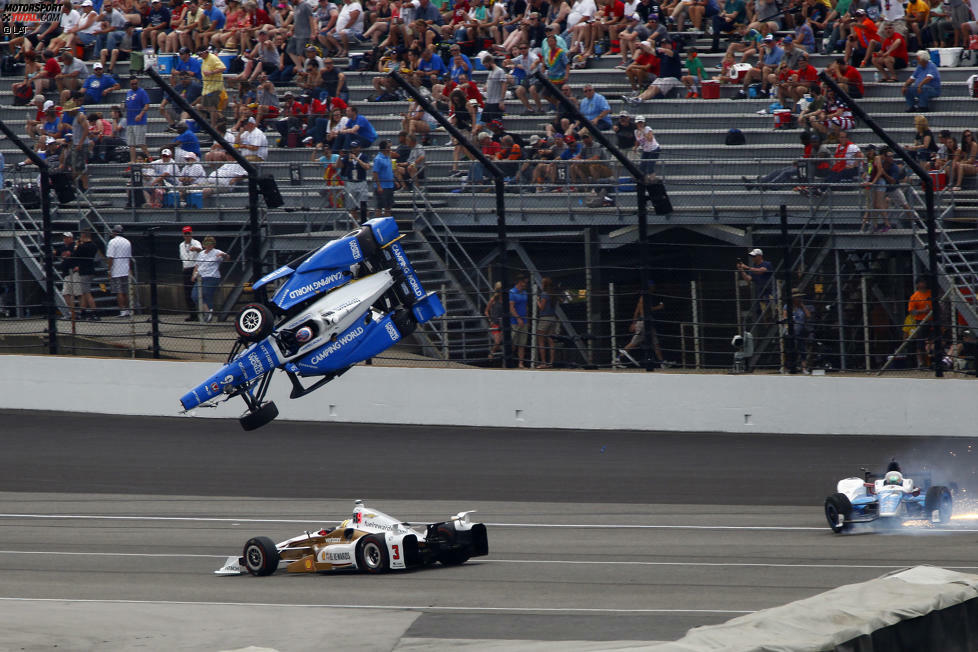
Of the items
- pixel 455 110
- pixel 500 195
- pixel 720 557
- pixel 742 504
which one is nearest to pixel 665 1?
pixel 455 110

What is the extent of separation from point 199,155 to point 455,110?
4.14 meters

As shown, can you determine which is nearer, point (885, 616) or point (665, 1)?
point (885, 616)

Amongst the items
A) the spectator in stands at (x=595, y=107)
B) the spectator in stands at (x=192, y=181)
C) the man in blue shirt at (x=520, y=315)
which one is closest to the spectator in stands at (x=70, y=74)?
the spectator in stands at (x=192, y=181)

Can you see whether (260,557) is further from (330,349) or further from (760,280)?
(760,280)

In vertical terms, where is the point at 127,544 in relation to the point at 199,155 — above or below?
below

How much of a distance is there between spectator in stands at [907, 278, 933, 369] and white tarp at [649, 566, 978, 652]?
939cm

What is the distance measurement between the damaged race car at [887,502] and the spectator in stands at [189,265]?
9487 mm

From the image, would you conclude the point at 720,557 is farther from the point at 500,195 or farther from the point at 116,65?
the point at 116,65

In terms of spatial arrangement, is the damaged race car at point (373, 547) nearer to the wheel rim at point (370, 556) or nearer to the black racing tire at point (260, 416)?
the wheel rim at point (370, 556)

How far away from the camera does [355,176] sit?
19.6m

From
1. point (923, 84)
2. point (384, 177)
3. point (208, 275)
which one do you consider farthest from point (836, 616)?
point (923, 84)

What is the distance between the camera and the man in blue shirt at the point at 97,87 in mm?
23906

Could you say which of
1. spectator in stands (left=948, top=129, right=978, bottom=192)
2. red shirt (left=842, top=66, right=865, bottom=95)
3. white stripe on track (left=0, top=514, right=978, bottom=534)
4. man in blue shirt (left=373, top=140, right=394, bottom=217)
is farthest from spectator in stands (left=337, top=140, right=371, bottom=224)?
spectator in stands (left=948, top=129, right=978, bottom=192)

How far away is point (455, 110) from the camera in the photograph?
66.5ft
